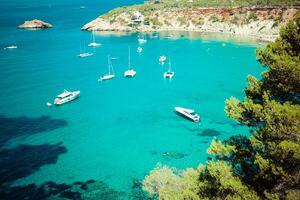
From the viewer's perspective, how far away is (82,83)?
4235 inches

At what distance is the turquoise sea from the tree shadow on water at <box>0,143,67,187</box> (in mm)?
166

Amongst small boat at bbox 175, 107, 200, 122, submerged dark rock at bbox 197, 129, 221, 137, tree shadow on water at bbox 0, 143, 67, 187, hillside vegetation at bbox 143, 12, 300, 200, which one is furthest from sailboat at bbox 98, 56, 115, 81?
hillside vegetation at bbox 143, 12, 300, 200

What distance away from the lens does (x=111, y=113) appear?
8319 centimetres

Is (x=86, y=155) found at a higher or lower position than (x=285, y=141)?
lower

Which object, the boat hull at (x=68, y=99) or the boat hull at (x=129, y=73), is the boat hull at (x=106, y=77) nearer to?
the boat hull at (x=129, y=73)

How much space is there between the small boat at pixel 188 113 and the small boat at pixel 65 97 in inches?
1169

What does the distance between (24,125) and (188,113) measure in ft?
122

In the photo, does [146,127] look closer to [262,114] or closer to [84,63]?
[262,114]

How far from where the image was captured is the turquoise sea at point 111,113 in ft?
185

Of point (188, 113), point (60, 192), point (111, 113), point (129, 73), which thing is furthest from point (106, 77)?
point (60, 192)

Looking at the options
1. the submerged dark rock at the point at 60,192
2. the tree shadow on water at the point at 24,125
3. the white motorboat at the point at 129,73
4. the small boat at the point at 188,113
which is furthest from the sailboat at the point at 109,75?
the submerged dark rock at the point at 60,192

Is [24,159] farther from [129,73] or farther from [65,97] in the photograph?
[129,73]

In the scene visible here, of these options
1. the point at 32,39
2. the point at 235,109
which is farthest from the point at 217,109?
the point at 32,39

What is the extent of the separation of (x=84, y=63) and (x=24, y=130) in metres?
65.4
